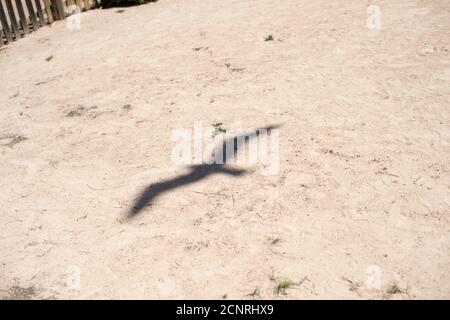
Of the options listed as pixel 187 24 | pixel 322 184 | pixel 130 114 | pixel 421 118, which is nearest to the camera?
pixel 322 184

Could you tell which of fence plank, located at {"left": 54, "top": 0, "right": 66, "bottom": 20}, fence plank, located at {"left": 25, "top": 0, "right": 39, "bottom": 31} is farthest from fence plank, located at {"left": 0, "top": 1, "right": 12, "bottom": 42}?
fence plank, located at {"left": 54, "top": 0, "right": 66, "bottom": 20}

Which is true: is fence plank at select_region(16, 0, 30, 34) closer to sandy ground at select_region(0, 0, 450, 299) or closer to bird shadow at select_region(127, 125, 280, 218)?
sandy ground at select_region(0, 0, 450, 299)

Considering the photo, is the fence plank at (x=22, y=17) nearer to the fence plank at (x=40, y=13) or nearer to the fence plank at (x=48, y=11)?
the fence plank at (x=40, y=13)

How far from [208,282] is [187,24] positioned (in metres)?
5.77

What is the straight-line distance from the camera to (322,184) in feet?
12.0

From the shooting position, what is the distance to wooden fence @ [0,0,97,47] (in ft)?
26.0

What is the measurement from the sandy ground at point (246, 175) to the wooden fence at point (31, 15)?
1117 millimetres

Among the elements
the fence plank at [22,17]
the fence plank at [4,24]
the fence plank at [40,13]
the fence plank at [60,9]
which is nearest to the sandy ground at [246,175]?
the fence plank at [4,24]

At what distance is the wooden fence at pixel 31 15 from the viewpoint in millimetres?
7910

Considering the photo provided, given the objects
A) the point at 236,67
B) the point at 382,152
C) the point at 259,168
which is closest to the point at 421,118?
the point at 382,152

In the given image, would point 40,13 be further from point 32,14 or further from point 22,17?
point 22,17

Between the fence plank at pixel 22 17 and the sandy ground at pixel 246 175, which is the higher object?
the fence plank at pixel 22 17

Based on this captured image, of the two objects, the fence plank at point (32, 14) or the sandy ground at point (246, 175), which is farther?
the fence plank at point (32, 14)
